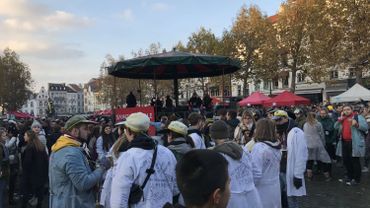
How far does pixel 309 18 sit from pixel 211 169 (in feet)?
129

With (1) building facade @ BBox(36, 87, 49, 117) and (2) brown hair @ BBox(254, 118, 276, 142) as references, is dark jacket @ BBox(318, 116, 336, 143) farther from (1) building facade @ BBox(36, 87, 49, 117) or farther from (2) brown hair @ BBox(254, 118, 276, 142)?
(1) building facade @ BBox(36, 87, 49, 117)

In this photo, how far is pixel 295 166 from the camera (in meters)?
6.50

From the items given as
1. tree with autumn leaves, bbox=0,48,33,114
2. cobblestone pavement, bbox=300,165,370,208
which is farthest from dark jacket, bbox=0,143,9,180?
tree with autumn leaves, bbox=0,48,33,114

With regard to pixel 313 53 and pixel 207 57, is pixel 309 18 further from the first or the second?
pixel 207 57

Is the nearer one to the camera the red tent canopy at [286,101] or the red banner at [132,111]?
the red banner at [132,111]

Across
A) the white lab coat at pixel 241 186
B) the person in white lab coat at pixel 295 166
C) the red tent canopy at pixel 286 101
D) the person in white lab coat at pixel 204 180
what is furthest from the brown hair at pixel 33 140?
the red tent canopy at pixel 286 101

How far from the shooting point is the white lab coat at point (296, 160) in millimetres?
6465

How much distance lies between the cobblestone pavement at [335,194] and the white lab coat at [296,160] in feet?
8.07

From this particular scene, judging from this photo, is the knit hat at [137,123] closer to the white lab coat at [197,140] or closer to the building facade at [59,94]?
the white lab coat at [197,140]

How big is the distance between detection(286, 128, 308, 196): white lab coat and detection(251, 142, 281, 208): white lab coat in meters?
1.39

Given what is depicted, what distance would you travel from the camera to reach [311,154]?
1175 cm

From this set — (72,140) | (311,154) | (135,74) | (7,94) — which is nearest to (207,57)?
(311,154)

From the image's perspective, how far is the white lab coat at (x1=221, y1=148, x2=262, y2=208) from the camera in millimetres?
4031

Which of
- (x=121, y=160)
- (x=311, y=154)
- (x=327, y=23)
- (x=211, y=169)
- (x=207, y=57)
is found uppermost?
(x=327, y=23)
